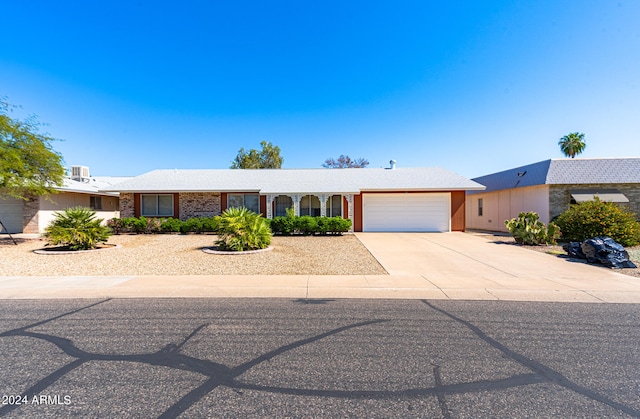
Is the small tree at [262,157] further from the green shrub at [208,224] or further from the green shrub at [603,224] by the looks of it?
the green shrub at [603,224]

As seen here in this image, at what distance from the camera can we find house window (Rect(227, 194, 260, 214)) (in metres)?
19.8

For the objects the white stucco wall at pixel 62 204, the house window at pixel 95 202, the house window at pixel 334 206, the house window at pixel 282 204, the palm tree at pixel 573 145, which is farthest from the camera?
the palm tree at pixel 573 145

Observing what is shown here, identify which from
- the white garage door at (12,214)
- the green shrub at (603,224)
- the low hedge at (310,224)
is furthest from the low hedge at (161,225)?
the green shrub at (603,224)

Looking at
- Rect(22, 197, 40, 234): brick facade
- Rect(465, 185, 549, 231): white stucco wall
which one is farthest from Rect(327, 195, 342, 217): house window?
Rect(22, 197, 40, 234): brick facade

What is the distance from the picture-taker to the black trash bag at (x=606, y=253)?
29.4 feet

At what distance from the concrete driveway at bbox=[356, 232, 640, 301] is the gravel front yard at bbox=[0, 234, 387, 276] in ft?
4.16

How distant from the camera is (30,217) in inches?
729

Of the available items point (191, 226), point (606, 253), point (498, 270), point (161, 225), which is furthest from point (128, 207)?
point (606, 253)

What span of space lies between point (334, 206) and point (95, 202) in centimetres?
1908

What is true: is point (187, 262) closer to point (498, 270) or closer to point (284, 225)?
point (284, 225)

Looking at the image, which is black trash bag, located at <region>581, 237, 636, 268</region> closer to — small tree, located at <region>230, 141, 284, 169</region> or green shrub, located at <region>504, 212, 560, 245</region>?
green shrub, located at <region>504, 212, 560, 245</region>

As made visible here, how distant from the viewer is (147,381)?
9.98ft

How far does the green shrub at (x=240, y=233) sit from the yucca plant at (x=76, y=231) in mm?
5198

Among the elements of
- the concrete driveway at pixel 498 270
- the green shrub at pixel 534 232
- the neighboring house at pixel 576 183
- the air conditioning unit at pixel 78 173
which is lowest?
the concrete driveway at pixel 498 270
